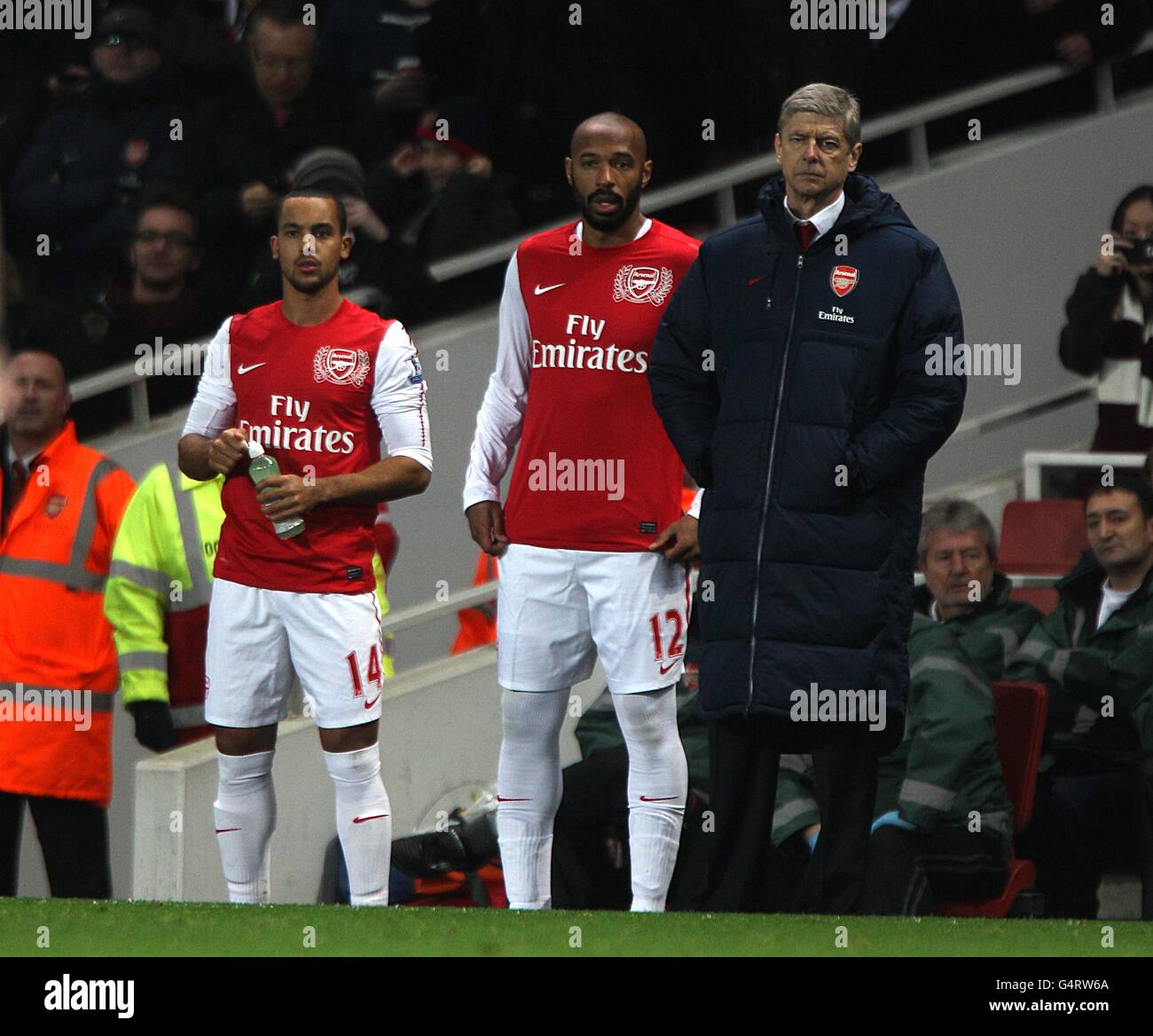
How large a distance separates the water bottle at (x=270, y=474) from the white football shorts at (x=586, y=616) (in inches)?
20.4

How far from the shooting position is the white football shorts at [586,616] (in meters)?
5.45

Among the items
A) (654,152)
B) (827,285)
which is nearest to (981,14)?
(654,152)

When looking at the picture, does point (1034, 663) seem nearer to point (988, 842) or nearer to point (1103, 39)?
point (988, 842)

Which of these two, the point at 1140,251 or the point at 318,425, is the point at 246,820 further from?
the point at 1140,251

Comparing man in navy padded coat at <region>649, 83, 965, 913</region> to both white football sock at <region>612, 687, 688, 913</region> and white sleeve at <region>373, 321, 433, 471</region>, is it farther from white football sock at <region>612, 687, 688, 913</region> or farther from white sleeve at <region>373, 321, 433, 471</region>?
white sleeve at <region>373, 321, 433, 471</region>

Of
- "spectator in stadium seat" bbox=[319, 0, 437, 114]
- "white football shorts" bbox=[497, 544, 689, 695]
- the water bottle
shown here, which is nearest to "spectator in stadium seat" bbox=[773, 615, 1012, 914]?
"white football shorts" bbox=[497, 544, 689, 695]

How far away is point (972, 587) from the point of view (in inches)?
248

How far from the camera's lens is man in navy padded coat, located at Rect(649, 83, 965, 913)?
503 centimetres

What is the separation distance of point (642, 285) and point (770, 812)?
4.28 ft

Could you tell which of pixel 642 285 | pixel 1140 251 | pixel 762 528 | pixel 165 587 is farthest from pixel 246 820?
pixel 1140 251

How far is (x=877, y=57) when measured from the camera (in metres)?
8.52

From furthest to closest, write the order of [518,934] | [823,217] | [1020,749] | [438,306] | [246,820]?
[438,306]
[1020,749]
[246,820]
[823,217]
[518,934]

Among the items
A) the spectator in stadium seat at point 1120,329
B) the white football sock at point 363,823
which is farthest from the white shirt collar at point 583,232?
the spectator in stadium seat at point 1120,329

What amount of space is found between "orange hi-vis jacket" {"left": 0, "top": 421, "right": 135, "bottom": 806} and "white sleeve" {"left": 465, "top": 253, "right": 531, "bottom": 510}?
4.03 ft
